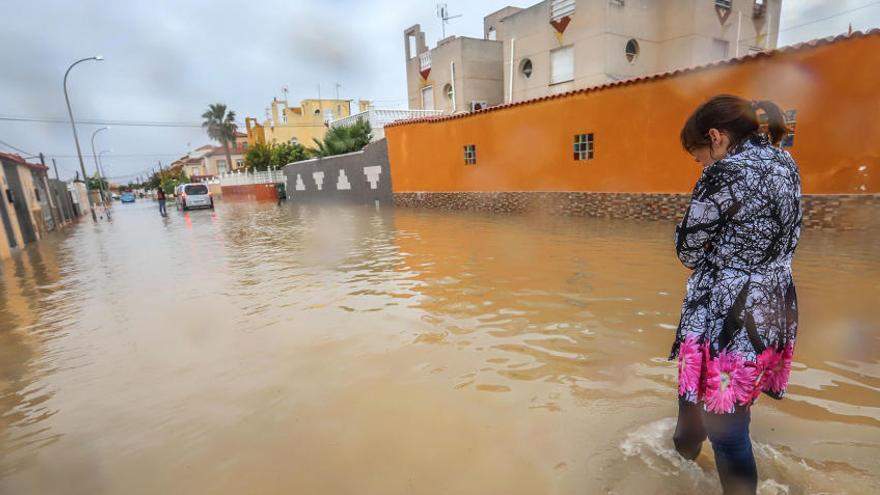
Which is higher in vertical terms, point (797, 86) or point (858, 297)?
point (797, 86)

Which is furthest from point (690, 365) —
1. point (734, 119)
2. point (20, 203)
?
point (20, 203)

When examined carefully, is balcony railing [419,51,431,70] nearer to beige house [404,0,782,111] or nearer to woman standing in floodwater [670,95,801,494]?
beige house [404,0,782,111]

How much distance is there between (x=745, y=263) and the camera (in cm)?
162

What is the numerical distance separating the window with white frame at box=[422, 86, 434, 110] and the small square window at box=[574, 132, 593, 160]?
13865 mm

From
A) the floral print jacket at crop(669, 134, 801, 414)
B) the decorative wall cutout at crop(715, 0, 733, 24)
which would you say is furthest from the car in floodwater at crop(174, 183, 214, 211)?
the floral print jacket at crop(669, 134, 801, 414)

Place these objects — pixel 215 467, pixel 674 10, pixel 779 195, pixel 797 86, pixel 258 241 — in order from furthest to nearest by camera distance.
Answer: pixel 674 10 < pixel 258 241 < pixel 797 86 < pixel 215 467 < pixel 779 195

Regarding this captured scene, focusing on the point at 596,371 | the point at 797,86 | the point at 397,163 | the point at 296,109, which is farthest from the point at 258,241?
the point at 296,109

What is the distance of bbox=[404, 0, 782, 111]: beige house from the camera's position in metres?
16.6

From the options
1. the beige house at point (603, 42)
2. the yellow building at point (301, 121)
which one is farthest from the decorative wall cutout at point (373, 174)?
the yellow building at point (301, 121)

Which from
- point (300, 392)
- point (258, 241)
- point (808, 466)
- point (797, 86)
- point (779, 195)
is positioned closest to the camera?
point (779, 195)

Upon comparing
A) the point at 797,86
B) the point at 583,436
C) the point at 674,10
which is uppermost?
the point at 674,10

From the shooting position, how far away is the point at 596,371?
337 cm

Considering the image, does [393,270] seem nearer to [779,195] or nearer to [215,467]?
[215,467]

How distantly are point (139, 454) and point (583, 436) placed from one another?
9.20ft
